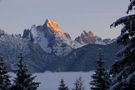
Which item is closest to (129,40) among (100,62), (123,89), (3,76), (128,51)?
(128,51)

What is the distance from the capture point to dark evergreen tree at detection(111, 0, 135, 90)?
11.9 m

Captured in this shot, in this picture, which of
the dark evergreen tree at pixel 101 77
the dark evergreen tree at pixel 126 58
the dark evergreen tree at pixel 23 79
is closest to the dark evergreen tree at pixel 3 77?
the dark evergreen tree at pixel 23 79

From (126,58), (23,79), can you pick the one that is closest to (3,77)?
(23,79)

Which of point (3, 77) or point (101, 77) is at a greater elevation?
point (3, 77)

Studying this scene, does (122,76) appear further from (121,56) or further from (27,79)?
(27,79)

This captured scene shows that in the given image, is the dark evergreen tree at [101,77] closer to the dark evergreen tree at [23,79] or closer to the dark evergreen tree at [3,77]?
the dark evergreen tree at [23,79]

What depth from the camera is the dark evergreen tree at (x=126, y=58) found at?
1194 cm

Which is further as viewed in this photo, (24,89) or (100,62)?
(100,62)

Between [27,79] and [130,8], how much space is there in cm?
1191

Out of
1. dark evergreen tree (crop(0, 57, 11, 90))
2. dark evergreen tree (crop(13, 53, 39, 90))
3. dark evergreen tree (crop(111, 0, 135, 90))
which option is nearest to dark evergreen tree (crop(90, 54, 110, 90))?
dark evergreen tree (crop(13, 53, 39, 90))

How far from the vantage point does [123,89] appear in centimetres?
1213

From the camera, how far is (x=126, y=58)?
476 inches

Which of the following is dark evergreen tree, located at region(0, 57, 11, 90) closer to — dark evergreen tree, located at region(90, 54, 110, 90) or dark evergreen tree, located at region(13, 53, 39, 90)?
dark evergreen tree, located at region(13, 53, 39, 90)

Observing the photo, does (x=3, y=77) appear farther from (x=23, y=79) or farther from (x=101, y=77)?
(x=101, y=77)
